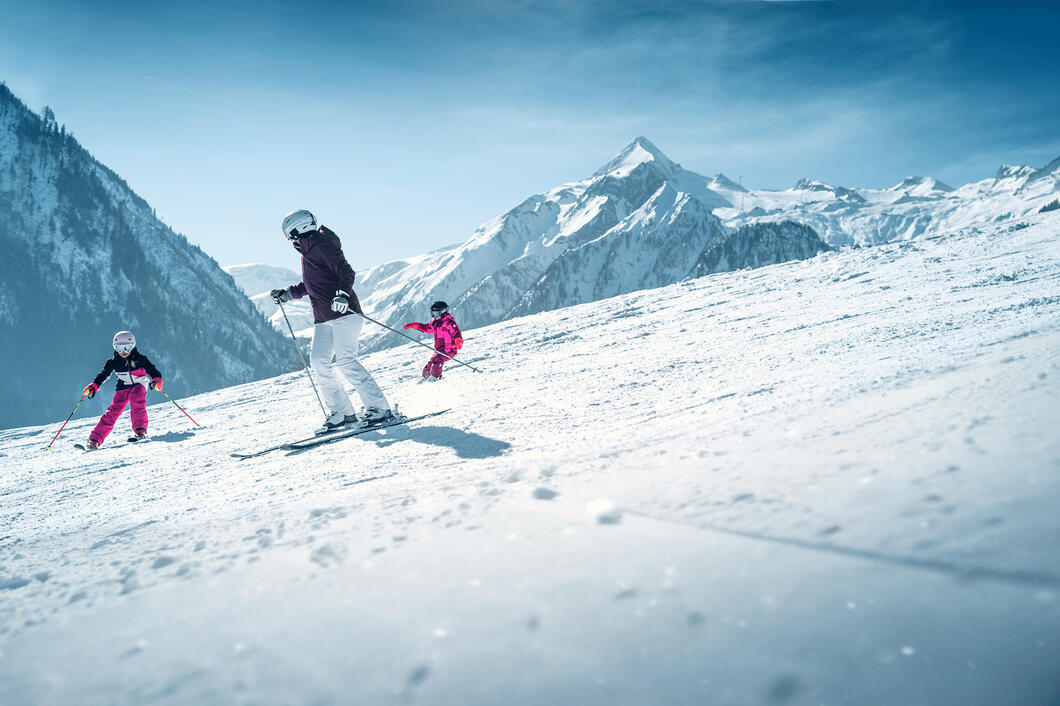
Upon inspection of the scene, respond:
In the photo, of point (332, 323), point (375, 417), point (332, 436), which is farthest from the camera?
point (332, 323)

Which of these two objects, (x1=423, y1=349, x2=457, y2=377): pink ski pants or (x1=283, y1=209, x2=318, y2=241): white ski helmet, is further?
(x1=423, y1=349, x2=457, y2=377): pink ski pants

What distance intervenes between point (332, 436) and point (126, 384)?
5.11 metres

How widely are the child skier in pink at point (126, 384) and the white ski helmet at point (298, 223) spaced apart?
3.70 meters

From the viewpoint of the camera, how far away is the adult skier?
6.08m

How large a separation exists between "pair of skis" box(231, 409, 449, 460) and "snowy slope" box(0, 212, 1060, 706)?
721 mm

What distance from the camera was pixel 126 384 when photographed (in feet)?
28.1

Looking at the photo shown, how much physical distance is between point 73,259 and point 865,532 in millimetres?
230157

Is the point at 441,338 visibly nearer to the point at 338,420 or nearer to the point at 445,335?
the point at 445,335

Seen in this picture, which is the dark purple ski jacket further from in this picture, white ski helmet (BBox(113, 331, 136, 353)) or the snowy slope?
white ski helmet (BBox(113, 331, 136, 353))

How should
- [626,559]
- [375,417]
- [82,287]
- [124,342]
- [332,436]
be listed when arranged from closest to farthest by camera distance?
[626,559] < [332,436] < [375,417] < [124,342] < [82,287]

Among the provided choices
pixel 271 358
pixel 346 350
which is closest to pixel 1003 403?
pixel 346 350

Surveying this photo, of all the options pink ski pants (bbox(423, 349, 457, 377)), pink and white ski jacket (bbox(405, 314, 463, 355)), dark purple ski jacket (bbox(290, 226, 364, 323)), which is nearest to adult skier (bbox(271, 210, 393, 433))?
dark purple ski jacket (bbox(290, 226, 364, 323))

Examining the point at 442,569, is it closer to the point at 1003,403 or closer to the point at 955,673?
the point at 955,673

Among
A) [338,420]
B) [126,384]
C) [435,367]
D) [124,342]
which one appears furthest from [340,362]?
[124,342]
